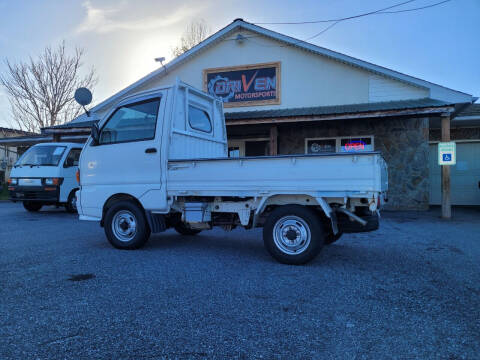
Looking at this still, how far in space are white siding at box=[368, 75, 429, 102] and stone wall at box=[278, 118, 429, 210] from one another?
30.3 inches

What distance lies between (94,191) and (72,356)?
388 centimetres

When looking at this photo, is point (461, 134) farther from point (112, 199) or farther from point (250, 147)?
point (112, 199)

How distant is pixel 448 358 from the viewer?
2145mm

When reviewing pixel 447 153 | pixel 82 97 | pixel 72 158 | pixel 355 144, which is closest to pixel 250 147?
pixel 355 144

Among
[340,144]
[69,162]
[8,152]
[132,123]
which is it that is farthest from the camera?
[8,152]

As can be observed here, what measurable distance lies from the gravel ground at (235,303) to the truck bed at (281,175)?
97cm

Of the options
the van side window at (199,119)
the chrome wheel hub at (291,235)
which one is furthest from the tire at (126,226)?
the chrome wheel hub at (291,235)

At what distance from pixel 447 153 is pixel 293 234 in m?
6.86

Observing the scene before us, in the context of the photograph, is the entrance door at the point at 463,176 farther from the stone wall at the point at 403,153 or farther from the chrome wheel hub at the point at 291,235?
the chrome wheel hub at the point at 291,235

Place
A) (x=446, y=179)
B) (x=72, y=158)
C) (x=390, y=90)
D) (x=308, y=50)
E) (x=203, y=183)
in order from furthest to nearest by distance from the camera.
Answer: (x=308, y=50) → (x=390, y=90) → (x=72, y=158) → (x=446, y=179) → (x=203, y=183)

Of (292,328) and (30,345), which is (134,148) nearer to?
(30,345)

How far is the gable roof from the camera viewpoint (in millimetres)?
10398

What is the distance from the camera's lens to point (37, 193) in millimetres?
9883

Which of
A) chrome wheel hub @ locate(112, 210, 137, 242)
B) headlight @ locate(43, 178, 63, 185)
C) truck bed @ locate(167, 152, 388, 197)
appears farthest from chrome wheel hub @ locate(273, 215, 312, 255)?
headlight @ locate(43, 178, 63, 185)
